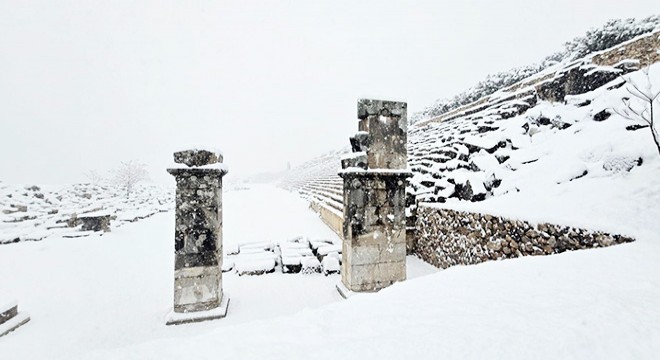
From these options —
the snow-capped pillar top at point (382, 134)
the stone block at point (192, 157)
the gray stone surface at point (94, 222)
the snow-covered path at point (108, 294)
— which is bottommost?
the snow-covered path at point (108, 294)

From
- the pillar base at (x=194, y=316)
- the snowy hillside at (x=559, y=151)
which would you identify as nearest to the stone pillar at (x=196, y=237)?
the pillar base at (x=194, y=316)

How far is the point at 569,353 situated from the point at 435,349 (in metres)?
0.52

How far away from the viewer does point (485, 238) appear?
432cm

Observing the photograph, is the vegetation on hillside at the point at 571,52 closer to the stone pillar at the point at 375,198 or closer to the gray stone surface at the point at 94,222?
the stone pillar at the point at 375,198

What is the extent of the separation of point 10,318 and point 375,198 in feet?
16.0

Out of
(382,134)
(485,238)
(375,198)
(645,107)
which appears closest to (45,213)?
(375,198)

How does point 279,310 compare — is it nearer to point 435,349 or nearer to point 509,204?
point 435,349

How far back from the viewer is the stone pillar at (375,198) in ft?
12.8

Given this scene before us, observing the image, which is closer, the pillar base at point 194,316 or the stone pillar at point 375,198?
the pillar base at point 194,316

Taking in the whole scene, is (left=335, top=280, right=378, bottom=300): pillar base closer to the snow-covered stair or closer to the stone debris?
the stone debris

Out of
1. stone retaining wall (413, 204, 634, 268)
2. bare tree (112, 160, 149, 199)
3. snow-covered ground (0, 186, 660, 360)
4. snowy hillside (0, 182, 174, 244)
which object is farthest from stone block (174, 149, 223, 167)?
bare tree (112, 160, 149, 199)

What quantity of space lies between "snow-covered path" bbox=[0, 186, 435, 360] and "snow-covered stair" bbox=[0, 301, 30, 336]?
10cm

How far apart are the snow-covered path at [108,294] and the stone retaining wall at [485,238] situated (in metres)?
0.55

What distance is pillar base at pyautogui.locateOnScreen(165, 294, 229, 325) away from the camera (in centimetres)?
331
